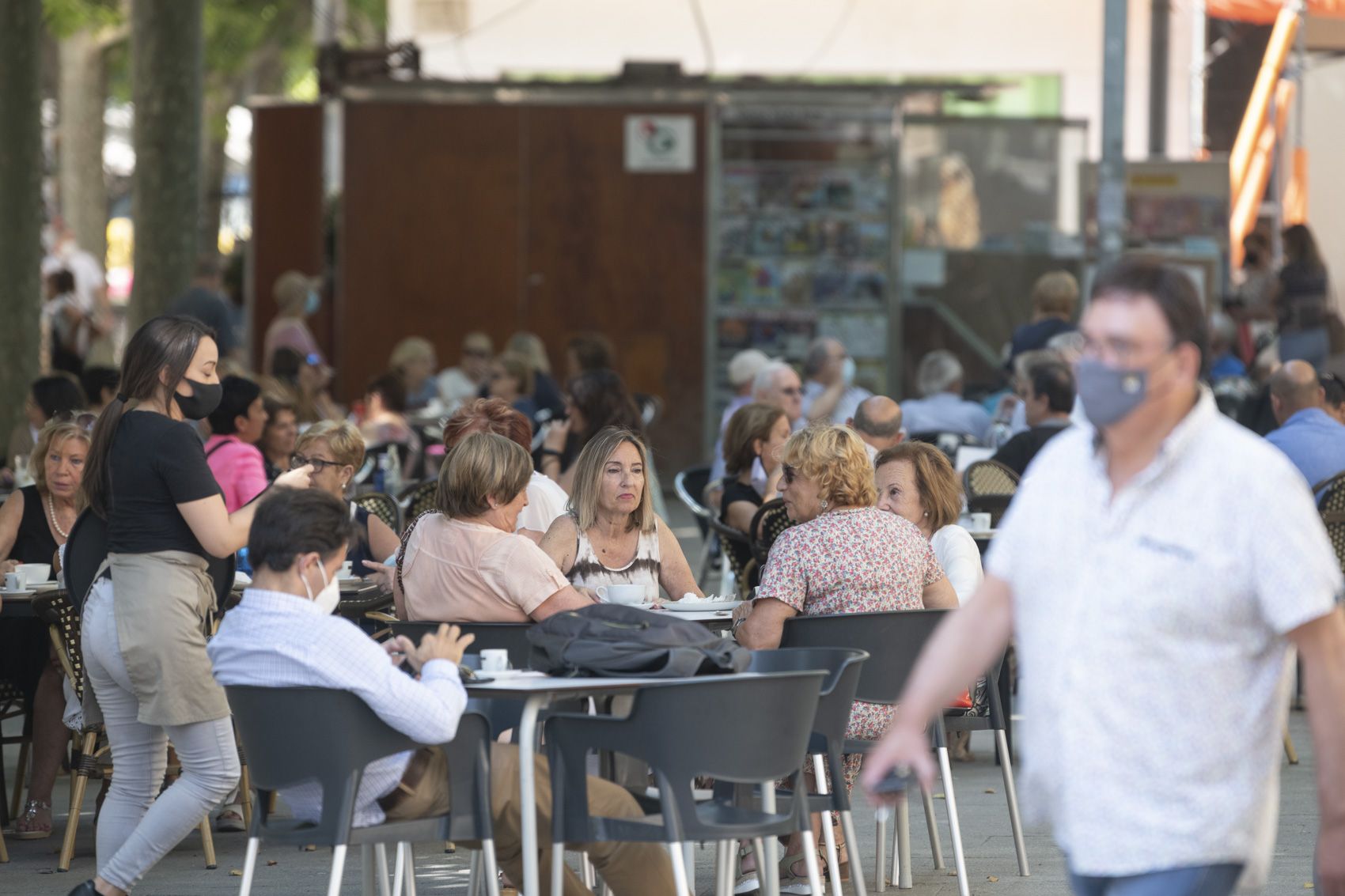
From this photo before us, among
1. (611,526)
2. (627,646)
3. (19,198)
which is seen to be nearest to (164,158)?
(19,198)

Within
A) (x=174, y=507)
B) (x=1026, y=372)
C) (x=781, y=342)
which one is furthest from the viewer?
(x=781, y=342)

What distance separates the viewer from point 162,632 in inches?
199

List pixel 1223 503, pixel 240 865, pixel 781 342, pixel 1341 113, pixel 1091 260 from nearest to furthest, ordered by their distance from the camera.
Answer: pixel 1223 503, pixel 240 865, pixel 1091 260, pixel 781 342, pixel 1341 113

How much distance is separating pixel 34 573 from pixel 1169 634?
15.0ft

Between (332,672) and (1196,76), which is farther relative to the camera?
(1196,76)

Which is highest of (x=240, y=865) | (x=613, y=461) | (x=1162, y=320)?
(x=1162, y=320)

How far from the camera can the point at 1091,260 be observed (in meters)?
14.3

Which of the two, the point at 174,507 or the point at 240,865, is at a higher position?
the point at 174,507

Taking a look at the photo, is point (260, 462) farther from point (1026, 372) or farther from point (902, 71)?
point (902, 71)

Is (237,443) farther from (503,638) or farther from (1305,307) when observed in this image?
(1305,307)

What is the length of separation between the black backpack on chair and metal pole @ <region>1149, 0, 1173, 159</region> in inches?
756

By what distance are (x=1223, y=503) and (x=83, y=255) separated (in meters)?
20.8

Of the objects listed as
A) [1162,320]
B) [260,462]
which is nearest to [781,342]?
[260,462]

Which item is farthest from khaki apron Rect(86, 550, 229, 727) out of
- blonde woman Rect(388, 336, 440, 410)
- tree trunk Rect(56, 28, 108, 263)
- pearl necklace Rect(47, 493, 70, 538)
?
tree trunk Rect(56, 28, 108, 263)
